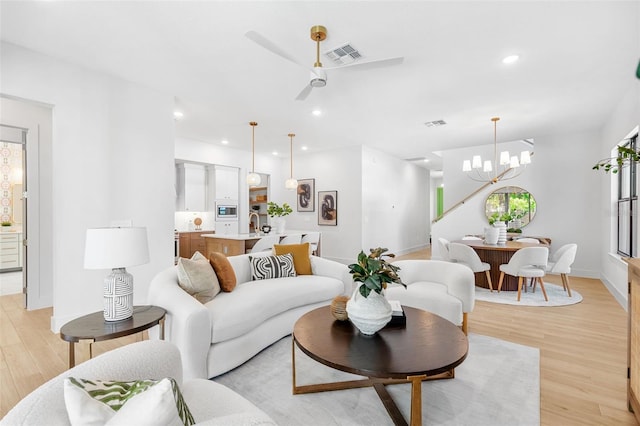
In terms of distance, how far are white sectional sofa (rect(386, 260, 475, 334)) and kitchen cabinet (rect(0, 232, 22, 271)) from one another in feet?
24.9

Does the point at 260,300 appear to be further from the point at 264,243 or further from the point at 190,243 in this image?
the point at 190,243

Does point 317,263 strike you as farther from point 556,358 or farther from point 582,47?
point 582,47

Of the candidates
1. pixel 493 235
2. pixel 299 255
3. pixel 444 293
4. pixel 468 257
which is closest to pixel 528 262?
pixel 468 257

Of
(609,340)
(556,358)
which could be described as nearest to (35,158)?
(556,358)

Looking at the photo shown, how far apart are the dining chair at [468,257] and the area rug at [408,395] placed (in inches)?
79.9

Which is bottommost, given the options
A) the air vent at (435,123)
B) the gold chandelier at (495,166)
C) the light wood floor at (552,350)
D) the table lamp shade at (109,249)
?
the light wood floor at (552,350)

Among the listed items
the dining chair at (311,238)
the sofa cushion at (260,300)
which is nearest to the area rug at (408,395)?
the sofa cushion at (260,300)

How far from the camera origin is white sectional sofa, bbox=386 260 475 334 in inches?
110

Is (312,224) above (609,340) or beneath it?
above

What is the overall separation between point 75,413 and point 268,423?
1.64 ft

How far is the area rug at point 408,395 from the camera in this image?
1.82m

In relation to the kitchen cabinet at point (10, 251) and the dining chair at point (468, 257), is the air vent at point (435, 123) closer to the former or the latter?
the dining chair at point (468, 257)

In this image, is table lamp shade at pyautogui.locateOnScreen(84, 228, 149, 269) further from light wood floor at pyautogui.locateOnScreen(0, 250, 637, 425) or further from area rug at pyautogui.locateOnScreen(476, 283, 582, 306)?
area rug at pyautogui.locateOnScreen(476, 283, 582, 306)

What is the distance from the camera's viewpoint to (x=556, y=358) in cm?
256
